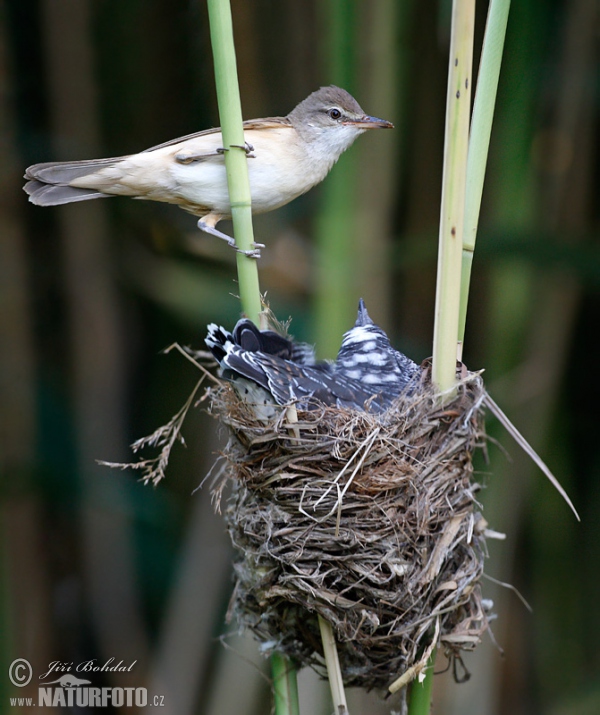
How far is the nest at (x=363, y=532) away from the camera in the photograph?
164 centimetres

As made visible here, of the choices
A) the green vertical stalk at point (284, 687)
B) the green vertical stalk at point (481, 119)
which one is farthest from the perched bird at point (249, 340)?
the green vertical stalk at point (284, 687)

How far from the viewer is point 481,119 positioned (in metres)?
1.47

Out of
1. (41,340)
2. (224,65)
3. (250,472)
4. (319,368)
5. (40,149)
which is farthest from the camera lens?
(41,340)

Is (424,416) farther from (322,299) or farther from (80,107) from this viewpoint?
(80,107)

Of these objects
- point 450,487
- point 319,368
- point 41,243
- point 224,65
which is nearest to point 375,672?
point 450,487

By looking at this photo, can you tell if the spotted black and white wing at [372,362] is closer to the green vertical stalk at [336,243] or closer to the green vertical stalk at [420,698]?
the green vertical stalk at [336,243]

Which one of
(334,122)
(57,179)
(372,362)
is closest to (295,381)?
(372,362)

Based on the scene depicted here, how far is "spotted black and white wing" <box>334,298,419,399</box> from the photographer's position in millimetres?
2266

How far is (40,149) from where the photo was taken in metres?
3.35

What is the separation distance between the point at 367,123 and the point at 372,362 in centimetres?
71

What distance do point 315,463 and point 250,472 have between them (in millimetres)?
149

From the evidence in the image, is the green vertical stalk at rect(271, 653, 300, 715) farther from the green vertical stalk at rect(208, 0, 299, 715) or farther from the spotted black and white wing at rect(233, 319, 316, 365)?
the spotted black and white wing at rect(233, 319, 316, 365)

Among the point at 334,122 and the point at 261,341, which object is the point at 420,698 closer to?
the point at 261,341

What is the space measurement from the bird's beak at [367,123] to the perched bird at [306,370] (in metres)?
0.62
